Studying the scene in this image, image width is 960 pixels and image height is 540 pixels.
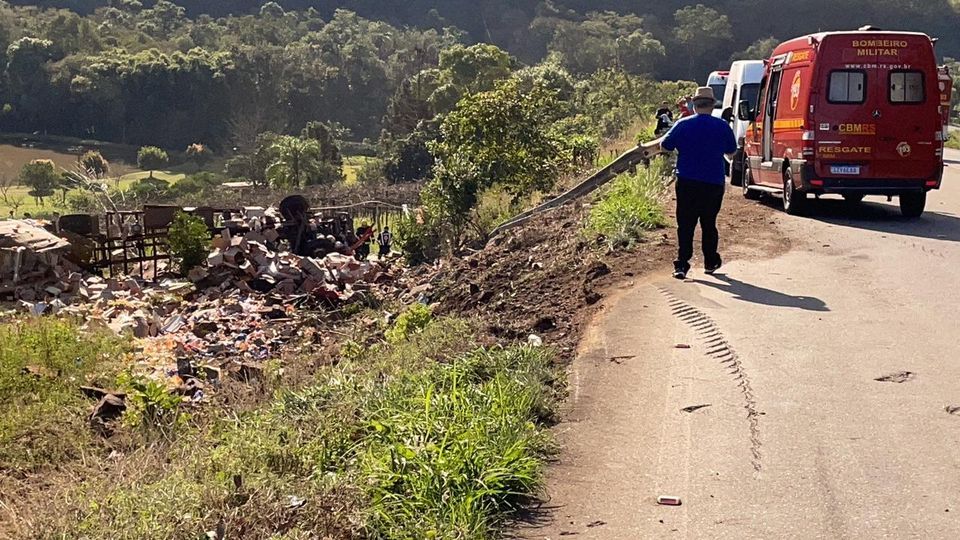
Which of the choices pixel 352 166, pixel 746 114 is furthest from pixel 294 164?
pixel 746 114

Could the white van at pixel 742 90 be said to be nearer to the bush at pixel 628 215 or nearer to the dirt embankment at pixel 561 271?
the dirt embankment at pixel 561 271

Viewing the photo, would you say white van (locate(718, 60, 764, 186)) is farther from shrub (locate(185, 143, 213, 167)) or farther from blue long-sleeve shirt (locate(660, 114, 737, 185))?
shrub (locate(185, 143, 213, 167))

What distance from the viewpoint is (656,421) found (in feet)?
21.7

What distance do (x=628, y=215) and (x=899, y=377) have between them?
660cm

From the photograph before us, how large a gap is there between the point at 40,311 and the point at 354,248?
32.7 feet

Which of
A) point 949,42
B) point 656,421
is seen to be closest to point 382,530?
point 656,421

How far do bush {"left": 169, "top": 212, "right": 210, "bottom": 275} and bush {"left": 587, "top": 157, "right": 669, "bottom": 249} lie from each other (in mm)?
10593

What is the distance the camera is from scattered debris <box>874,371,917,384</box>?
7.35m

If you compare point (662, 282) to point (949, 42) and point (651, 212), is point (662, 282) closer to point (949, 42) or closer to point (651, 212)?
point (651, 212)

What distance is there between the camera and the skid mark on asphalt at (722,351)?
20.6ft

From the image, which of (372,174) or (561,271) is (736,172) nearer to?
(561,271)

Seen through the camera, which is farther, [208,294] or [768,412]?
[208,294]

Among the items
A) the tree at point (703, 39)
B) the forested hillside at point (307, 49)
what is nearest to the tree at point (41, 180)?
the forested hillside at point (307, 49)

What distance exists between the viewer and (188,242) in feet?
75.4
